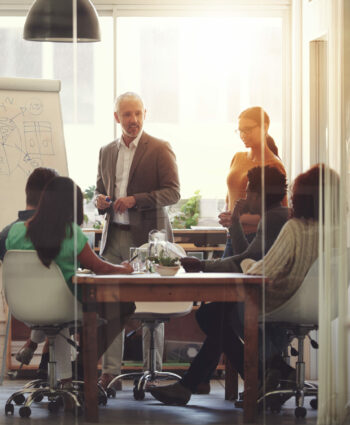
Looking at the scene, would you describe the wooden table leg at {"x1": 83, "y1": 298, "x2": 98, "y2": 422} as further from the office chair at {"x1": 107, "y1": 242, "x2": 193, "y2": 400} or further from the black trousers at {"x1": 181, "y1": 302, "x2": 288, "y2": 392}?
the black trousers at {"x1": 181, "y1": 302, "x2": 288, "y2": 392}

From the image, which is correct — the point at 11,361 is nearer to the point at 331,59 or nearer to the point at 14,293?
the point at 14,293

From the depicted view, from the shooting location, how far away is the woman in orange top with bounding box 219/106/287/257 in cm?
391

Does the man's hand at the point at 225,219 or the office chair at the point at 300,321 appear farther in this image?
the man's hand at the point at 225,219

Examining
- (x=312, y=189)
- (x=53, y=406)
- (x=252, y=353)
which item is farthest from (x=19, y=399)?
(x=312, y=189)

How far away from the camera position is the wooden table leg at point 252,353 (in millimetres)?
3725

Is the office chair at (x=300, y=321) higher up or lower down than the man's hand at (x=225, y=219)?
lower down

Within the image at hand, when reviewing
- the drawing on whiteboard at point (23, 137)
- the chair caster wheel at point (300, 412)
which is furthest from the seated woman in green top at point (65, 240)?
the chair caster wheel at point (300, 412)

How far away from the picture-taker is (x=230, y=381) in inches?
151

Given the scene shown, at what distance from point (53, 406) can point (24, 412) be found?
15cm

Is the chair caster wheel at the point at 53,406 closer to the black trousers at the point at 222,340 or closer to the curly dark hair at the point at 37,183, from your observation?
the black trousers at the point at 222,340

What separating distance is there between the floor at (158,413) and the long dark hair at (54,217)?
0.73m

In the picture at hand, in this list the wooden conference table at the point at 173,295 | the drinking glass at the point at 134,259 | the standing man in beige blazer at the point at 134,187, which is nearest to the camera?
the wooden conference table at the point at 173,295

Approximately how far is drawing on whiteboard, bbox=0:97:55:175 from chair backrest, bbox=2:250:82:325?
1.70ft

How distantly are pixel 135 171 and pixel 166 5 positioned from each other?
906 mm
